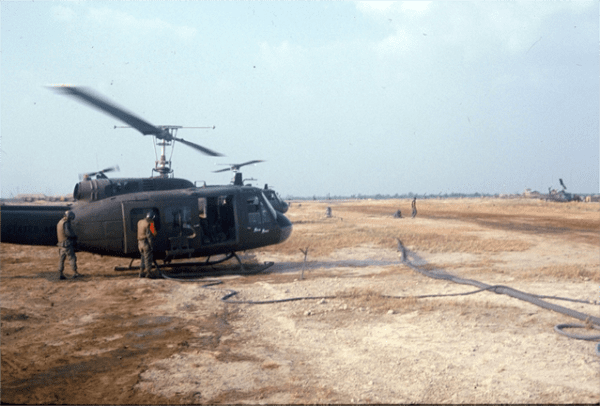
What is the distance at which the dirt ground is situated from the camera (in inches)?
163

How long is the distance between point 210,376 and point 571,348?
438cm

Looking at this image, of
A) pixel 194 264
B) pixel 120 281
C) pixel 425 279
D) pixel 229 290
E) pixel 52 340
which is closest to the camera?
pixel 52 340

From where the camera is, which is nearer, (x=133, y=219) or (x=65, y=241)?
(x=65, y=241)

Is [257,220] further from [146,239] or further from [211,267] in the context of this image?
[146,239]

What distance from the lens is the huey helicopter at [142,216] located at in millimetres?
Result: 11008

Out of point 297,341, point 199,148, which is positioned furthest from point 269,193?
point 297,341

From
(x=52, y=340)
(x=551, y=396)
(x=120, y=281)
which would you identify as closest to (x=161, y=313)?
(x=52, y=340)

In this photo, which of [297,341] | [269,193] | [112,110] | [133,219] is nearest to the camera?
[297,341]

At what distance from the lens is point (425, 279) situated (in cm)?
998

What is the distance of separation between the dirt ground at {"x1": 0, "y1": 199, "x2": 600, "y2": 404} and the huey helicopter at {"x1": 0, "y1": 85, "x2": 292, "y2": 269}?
1.00m

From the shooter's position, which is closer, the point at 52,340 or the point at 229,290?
the point at 52,340

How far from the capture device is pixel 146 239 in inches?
423

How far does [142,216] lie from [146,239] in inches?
27.7

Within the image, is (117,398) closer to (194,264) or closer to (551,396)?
(551,396)
